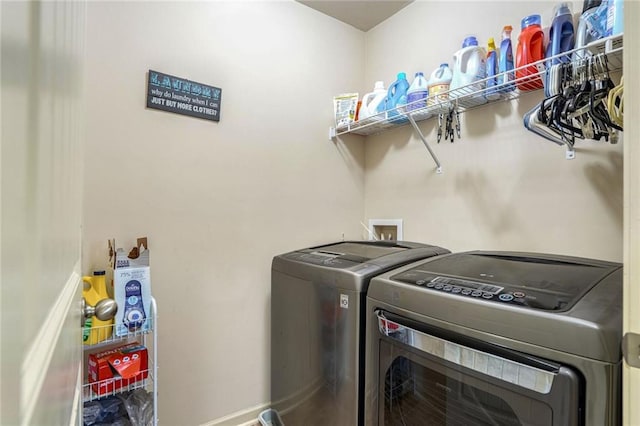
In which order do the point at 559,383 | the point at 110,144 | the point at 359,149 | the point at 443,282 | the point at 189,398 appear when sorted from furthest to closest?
the point at 359,149, the point at 189,398, the point at 110,144, the point at 443,282, the point at 559,383

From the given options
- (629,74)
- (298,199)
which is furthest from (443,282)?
(298,199)

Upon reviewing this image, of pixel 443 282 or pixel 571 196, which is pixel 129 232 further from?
pixel 571 196

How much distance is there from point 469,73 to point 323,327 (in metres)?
1.27

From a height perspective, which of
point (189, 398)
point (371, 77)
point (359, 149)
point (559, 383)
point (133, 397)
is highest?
point (371, 77)

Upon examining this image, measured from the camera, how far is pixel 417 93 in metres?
1.66

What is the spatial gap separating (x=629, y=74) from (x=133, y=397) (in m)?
1.77

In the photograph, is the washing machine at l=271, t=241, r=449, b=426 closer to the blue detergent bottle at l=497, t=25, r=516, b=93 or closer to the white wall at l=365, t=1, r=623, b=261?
the white wall at l=365, t=1, r=623, b=261

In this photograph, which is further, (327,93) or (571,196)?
(327,93)

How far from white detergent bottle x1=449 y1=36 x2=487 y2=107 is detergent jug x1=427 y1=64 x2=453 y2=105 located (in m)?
0.03

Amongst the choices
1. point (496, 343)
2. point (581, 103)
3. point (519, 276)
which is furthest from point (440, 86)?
point (496, 343)

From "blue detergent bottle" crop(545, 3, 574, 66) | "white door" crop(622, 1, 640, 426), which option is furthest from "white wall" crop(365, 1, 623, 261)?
"white door" crop(622, 1, 640, 426)

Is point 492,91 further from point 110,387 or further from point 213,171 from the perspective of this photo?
point 110,387

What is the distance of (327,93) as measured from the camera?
210cm

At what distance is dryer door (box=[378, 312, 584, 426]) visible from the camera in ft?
2.20
